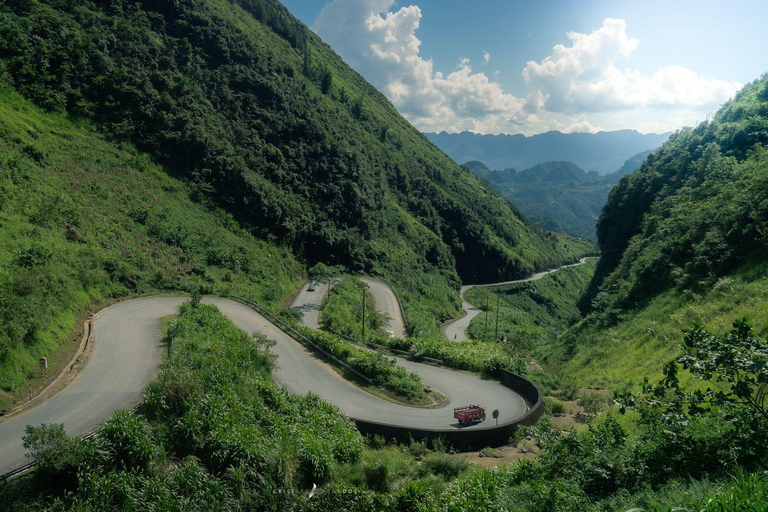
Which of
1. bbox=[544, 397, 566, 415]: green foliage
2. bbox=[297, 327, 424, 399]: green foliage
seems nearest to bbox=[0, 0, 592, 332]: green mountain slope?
bbox=[297, 327, 424, 399]: green foliage

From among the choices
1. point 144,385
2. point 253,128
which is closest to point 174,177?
point 253,128

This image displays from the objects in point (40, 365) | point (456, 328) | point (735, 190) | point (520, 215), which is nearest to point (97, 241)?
point (40, 365)

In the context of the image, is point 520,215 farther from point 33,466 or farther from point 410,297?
point 33,466

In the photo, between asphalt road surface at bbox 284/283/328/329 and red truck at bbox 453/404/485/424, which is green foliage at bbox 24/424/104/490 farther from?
asphalt road surface at bbox 284/283/328/329

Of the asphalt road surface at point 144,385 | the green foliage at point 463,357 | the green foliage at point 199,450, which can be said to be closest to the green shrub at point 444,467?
the green foliage at point 199,450

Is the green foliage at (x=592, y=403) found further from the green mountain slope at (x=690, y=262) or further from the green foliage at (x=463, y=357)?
the green foliage at (x=463, y=357)
